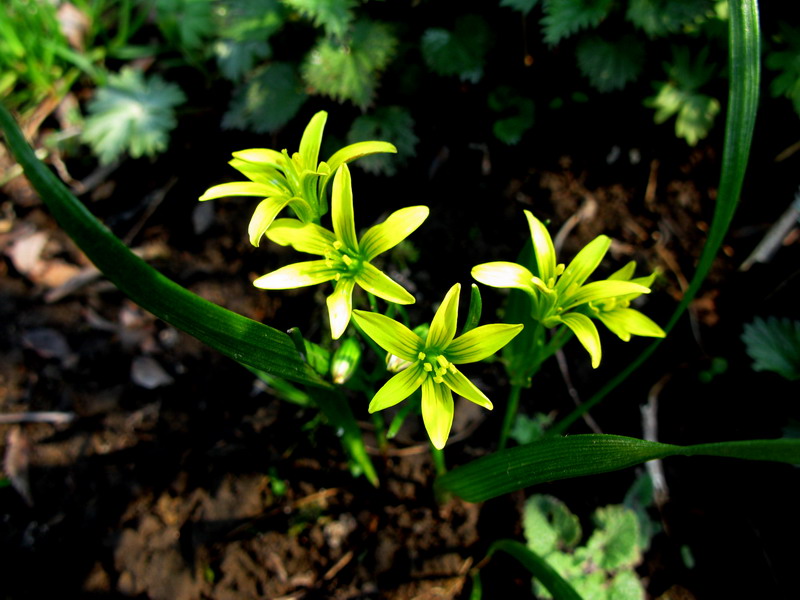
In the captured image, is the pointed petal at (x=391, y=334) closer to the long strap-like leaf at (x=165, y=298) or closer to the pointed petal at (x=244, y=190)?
the long strap-like leaf at (x=165, y=298)

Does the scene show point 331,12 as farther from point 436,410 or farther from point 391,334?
point 436,410

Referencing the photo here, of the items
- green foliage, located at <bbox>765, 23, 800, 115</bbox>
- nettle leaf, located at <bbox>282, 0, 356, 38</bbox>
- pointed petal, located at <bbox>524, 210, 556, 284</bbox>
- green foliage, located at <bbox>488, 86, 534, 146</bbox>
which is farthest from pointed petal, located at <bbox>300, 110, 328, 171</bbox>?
green foliage, located at <bbox>765, 23, 800, 115</bbox>

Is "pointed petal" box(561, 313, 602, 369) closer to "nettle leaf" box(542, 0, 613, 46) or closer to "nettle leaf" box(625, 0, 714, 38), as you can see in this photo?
"nettle leaf" box(542, 0, 613, 46)

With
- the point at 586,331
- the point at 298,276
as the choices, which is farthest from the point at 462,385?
the point at 298,276

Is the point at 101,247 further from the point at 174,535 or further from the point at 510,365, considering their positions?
the point at 174,535

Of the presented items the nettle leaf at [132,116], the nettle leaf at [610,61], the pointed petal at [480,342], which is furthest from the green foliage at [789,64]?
the nettle leaf at [132,116]

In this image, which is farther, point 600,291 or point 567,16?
point 567,16
